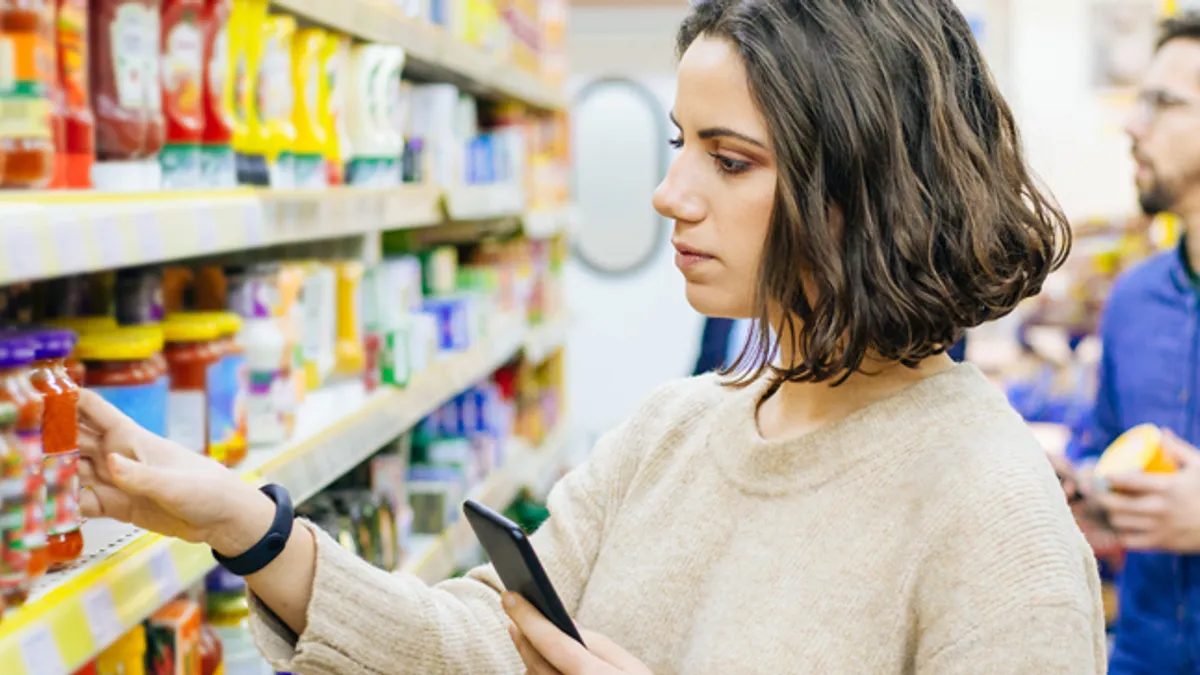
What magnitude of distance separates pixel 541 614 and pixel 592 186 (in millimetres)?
7280

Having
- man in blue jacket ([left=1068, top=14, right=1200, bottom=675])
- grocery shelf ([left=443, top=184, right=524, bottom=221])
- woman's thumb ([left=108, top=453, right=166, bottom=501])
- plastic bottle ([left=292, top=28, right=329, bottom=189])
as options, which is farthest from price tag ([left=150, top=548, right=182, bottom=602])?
grocery shelf ([left=443, top=184, right=524, bottom=221])

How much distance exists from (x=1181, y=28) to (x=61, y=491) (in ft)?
7.77

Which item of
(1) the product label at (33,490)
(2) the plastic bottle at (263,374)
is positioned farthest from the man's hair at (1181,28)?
(1) the product label at (33,490)

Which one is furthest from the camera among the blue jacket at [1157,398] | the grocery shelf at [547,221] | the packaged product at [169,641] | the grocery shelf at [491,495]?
the grocery shelf at [547,221]

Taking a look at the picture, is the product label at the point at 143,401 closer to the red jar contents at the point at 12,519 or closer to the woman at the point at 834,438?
the woman at the point at 834,438

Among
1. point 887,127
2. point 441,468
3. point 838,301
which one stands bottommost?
point 441,468

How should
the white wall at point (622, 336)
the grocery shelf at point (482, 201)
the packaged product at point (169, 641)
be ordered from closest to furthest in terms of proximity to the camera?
the packaged product at point (169, 641)
the grocery shelf at point (482, 201)
the white wall at point (622, 336)

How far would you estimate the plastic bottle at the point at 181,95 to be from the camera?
1.54m

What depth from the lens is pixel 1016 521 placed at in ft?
3.89

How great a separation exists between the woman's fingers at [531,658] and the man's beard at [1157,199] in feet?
6.04

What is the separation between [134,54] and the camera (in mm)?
1434

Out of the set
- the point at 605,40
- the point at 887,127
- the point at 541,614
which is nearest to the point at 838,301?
the point at 887,127

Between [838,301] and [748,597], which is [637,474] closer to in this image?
[748,597]

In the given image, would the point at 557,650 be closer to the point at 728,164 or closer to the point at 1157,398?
the point at 728,164
